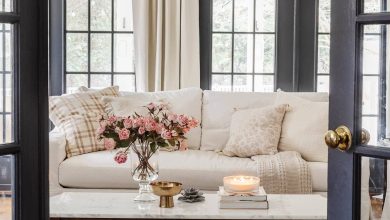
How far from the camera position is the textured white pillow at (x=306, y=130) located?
411 cm

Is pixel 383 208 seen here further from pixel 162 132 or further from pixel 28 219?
pixel 162 132

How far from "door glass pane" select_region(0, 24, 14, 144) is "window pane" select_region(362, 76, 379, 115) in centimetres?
94

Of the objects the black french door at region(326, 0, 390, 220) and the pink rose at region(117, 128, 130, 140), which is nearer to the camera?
the black french door at region(326, 0, 390, 220)

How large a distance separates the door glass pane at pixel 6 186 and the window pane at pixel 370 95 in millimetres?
958

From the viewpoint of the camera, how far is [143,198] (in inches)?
123

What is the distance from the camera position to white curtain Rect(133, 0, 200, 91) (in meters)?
5.17

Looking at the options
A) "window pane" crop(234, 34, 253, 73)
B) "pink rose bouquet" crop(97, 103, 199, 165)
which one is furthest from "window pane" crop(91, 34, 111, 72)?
"pink rose bouquet" crop(97, 103, 199, 165)

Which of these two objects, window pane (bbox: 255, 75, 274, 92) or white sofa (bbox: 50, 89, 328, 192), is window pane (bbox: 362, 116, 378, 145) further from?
window pane (bbox: 255, 75, 274, 92)

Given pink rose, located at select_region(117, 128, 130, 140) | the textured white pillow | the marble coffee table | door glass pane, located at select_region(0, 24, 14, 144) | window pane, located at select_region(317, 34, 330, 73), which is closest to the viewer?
door glass pane, located at select_region(0, 24, 14, 144)

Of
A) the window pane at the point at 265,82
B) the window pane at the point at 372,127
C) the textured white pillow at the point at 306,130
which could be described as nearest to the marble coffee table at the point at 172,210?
the textured white pillow at the point at 306,130

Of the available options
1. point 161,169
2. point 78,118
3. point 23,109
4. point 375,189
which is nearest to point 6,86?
point 23,109

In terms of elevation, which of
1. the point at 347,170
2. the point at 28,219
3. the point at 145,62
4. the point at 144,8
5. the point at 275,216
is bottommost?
the point at 275,216

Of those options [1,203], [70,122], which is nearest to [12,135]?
[1,203]

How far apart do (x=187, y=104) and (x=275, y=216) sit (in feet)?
6.14
